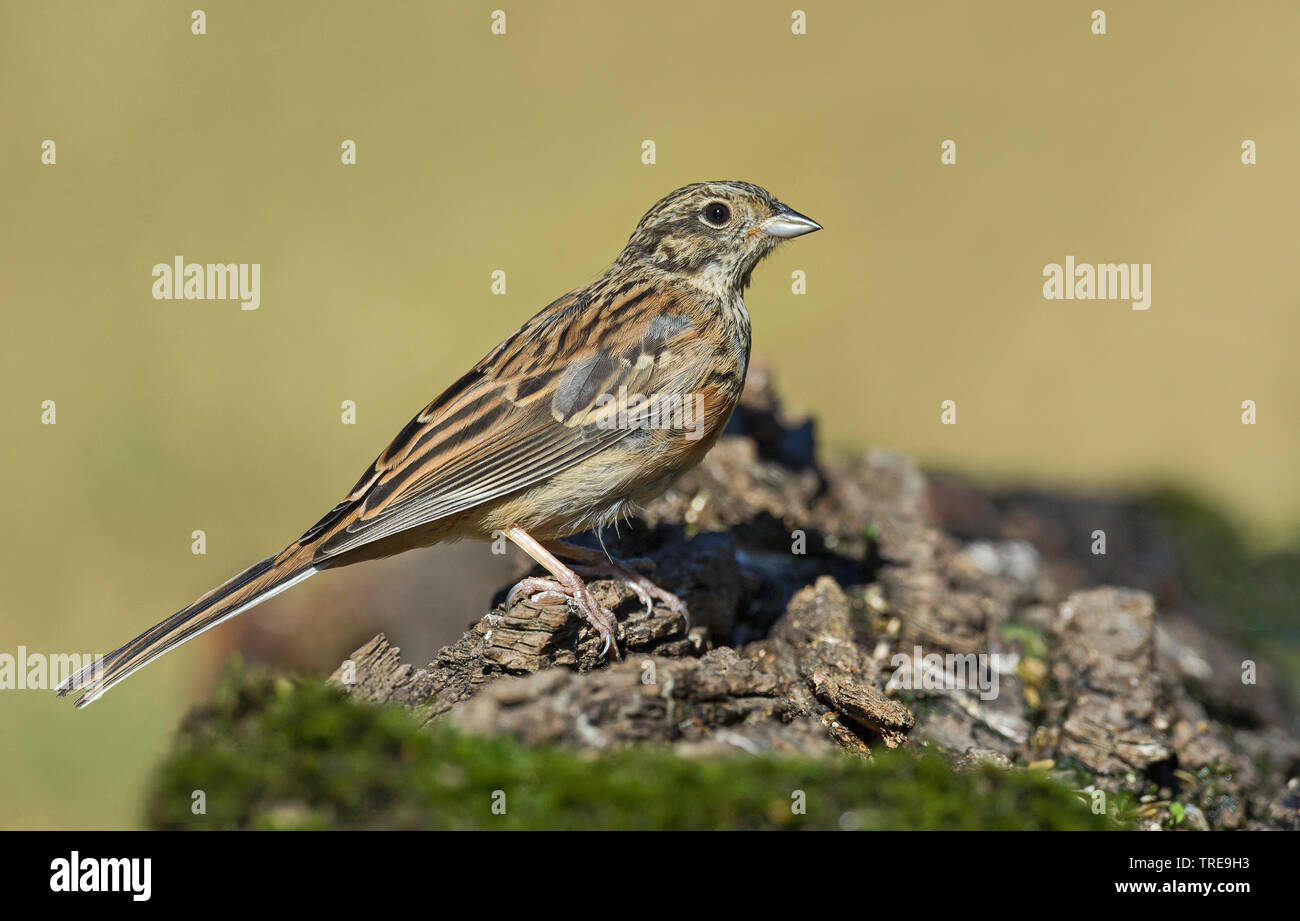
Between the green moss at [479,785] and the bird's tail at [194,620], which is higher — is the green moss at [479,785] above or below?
below

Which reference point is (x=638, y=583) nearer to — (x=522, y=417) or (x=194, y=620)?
(x=522, y=417)

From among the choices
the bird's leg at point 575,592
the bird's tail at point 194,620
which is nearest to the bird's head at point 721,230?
the bird's leg at point 575,592

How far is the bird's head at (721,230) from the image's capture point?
20.8ft

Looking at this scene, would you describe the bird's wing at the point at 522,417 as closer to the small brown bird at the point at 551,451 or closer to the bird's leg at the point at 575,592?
the small brown bird at the point at 551,451

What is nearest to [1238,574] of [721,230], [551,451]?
[721,230]

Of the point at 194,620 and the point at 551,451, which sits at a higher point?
the point at 551,451

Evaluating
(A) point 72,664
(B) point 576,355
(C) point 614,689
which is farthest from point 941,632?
(A) point 72,664

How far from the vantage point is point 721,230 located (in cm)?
633

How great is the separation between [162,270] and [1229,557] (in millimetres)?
11845

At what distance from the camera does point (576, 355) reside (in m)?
5.87

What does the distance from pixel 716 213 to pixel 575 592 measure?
2.50 meters

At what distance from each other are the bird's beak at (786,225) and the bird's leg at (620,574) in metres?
2.11

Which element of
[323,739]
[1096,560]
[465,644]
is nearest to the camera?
[323,739]
